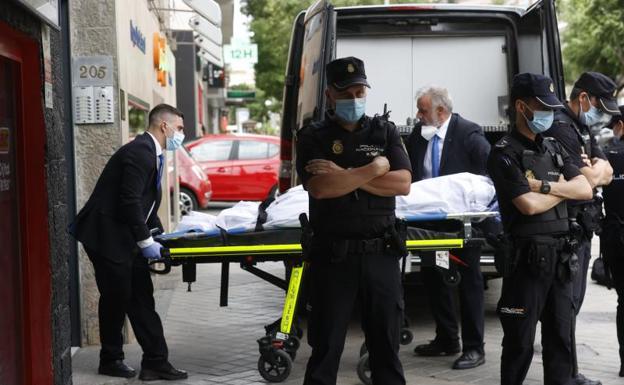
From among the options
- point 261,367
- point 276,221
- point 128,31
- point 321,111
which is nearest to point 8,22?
point 276,221

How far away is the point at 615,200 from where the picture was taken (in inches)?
253

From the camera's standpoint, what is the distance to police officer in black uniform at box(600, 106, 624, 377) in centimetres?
632

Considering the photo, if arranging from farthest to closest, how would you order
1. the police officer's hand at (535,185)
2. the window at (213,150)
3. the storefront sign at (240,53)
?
the storefront sign at (240,53), the window at (213,150), the police officer's hand at (535,185)

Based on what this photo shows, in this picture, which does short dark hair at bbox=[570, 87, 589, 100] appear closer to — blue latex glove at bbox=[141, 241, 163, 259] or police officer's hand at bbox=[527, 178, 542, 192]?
police officer's hand at bbox=[527, 178, 542, 192]

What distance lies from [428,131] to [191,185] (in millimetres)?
11457

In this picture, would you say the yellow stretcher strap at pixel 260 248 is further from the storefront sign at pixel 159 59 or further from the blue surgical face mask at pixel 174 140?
the storefront sign at pixel 159 59

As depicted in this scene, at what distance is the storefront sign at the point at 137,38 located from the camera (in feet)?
30.9

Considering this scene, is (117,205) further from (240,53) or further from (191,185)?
(240,53)

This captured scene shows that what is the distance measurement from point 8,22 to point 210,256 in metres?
2.24

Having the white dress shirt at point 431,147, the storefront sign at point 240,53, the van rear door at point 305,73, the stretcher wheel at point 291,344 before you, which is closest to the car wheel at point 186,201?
the van rear door at point 305,73

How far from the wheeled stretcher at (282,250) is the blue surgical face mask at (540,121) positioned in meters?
1.26

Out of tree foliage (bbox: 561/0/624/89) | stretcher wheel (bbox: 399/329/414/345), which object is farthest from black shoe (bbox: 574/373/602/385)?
tree foliage (bbox: 561/0/624/89)

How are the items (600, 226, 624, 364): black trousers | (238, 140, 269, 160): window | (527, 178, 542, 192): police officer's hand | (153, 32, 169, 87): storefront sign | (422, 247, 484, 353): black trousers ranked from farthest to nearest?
(238, 140, 269, 160): window
(153, 32, 169, 87): storefront sign
(422, 247, 484, 353): black trousers
(600, 226, 624, 364): black trousers
(527, 178, 542, 192): police officer's hand

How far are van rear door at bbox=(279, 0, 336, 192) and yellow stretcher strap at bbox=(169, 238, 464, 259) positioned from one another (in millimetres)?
1720
